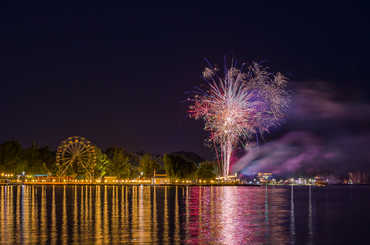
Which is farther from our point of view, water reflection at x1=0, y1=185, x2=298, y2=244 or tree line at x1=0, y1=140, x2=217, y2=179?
tree line at x1=0, y1=140, x2=217, y2=179

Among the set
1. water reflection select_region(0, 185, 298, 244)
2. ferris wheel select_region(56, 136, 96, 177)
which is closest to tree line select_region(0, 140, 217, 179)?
ferris wheel select_region(56, 136, 96, 177)

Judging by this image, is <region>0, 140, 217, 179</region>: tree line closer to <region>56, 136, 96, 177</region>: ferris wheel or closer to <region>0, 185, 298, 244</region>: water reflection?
<region>56, 136, 96, 177</region>: ferris wheel

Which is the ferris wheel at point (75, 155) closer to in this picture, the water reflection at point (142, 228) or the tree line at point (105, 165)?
the tree line at point (105, 165)

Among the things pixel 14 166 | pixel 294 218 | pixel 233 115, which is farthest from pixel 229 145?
pixel 14 166

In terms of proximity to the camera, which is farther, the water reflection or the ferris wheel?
the ferris wheel

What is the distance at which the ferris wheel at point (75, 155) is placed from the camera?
12850cm

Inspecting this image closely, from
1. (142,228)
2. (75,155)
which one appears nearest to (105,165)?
(75,155)

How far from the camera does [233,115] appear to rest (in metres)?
64.1

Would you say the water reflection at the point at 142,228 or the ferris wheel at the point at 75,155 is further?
the ferris wheel at the point at 75,155

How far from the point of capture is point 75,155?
130m

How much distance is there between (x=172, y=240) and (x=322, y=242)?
6.34 meters

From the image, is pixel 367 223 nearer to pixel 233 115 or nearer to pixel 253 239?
pixel 253 239

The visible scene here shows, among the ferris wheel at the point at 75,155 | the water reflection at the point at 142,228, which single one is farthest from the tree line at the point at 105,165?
the water reflection at the point at 142,228

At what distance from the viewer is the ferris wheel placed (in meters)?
128
